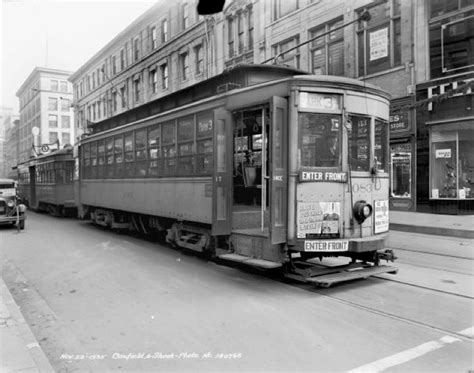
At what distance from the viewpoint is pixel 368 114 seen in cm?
676

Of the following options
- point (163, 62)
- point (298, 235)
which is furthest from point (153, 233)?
point (163, 62)

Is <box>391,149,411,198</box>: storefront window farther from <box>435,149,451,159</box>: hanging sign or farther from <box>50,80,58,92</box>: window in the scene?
<box>50,80,58,92</box>: window

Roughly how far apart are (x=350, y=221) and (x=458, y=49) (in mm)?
12167

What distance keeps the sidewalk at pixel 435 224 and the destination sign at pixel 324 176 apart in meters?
7.25

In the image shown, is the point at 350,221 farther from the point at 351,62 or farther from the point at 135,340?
the point at 351,62

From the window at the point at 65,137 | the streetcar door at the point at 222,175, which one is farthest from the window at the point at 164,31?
the window at the point at 65,137

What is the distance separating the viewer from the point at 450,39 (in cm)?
1557

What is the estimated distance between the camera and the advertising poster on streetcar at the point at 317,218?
6238 mm

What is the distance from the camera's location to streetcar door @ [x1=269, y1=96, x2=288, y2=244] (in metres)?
6.14

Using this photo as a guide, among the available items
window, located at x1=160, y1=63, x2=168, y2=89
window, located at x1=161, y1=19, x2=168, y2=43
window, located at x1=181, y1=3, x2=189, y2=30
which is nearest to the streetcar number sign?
window, located at x1=181, y1=3, x2=189, y2=30

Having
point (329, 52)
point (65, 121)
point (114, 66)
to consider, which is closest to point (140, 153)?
point (329, 52)

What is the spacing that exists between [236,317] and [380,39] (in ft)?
52.9

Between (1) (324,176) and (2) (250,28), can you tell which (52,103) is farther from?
(1) (324,176)

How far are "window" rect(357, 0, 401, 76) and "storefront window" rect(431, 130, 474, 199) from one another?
3.83m
